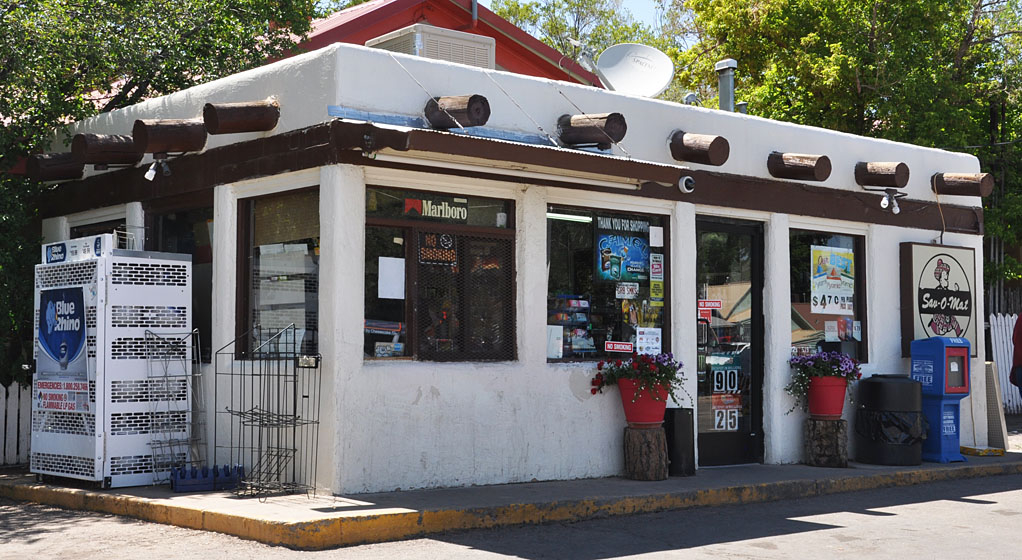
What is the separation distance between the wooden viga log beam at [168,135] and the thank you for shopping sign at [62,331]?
1466mm

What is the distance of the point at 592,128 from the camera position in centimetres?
1032

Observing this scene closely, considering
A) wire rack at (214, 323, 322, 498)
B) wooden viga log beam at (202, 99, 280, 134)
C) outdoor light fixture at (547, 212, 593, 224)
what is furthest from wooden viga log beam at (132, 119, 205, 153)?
outdoor light fixture at (547, 212, 593, 224)

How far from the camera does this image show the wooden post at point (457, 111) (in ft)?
30.1

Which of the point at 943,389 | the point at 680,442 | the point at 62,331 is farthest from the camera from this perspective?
the point at 943,389

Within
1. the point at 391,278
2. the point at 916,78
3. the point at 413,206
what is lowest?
the point at 391,278

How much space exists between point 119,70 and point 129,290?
12.4ft

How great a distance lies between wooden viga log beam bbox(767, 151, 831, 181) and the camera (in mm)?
11750

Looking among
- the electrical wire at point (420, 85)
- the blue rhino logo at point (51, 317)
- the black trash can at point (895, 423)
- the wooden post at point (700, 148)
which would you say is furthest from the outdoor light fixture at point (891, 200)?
the blue rhino logo at point (51, 317)

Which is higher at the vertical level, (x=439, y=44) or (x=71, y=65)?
(x=439, y=44)

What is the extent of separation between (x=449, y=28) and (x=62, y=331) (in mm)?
10591

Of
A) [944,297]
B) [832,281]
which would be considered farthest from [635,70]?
[944,297]

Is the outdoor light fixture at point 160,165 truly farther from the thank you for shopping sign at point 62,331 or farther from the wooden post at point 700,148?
the wooden post at point 700,148

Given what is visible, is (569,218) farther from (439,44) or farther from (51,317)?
(51,317)

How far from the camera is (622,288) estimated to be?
36.5ft
